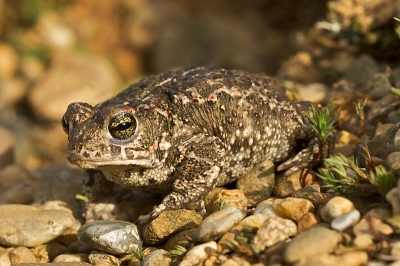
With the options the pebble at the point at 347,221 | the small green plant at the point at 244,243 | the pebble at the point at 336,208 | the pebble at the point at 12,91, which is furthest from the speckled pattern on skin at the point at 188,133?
the pebble at the point at 12,91

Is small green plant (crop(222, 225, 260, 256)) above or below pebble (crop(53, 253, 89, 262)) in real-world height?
above

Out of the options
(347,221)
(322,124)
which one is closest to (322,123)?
(322,124)

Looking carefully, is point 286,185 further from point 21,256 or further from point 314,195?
point 21,256

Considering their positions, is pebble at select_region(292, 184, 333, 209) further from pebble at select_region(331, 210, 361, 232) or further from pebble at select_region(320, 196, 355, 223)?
pebble at select_region(331, 210, 361, 232)

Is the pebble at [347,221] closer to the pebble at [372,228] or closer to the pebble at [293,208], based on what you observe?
the pebble at [372,228]

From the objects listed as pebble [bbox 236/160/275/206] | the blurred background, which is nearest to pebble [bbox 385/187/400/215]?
pebble [bbox 236/160/275/206]

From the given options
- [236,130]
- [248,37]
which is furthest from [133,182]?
[248,37]
